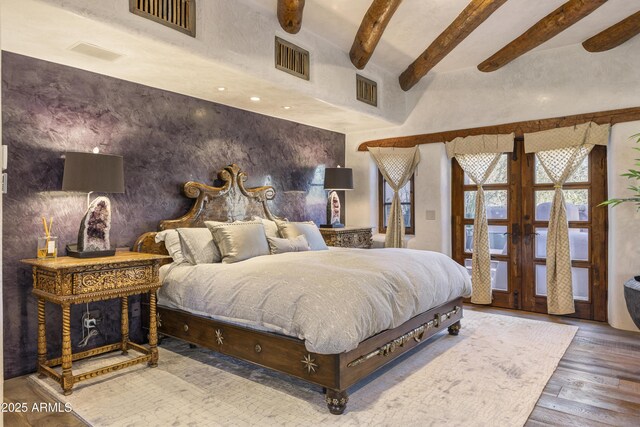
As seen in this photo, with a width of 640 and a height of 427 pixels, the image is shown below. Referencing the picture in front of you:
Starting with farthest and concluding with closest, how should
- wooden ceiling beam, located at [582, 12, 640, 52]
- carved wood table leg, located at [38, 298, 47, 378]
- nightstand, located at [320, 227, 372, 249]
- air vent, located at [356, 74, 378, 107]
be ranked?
nightstand, located at [320, 227, 372, 249] < air vent, located at [356, 74, 378, 107] < wooden ceiling beam, located at [582, 12, 640, 52] < carved wood table leg, located at [38, 298, 47, 378]

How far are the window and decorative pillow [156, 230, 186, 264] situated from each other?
3.43m

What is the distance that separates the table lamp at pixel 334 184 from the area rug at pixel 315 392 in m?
2.50

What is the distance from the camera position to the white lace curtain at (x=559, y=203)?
15.4ft

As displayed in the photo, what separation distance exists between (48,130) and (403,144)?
4298 mm

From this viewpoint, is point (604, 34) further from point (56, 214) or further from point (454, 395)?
point (56, 214)

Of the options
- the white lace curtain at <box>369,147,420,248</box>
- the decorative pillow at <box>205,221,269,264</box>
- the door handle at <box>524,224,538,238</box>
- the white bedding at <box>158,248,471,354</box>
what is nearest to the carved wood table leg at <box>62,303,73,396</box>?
the white bedding at <box>158,248,471,354</box>

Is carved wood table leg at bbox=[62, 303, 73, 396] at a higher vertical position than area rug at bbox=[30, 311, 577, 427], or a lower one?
higher

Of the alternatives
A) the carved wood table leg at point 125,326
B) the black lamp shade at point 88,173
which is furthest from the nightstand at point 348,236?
the black lamp shade at point 88,173

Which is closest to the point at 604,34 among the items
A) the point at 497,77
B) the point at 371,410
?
the point at 497,77

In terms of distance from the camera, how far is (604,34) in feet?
14.1

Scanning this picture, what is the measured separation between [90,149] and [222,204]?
54.1 inches

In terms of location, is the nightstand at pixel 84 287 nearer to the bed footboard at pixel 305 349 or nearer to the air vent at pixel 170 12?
the bed footboard at pixel 305 349

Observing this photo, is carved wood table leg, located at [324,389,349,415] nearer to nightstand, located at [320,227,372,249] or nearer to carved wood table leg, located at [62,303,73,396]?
carved wood table leg, located at [62,303,73,396]

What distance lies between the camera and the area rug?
98.4 inches
